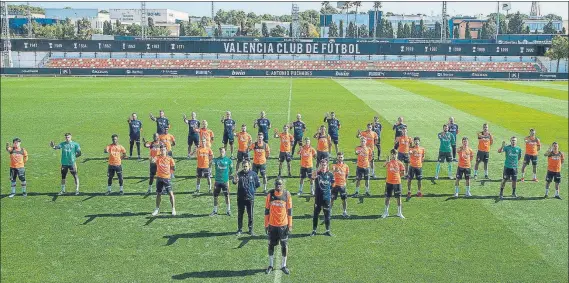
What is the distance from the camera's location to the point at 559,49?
248 ft

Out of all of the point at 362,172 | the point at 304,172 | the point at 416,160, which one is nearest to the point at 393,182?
the point at 362,172

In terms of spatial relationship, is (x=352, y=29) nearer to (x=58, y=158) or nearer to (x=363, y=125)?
(x=363, y=125)

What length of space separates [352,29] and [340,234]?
5066 inches

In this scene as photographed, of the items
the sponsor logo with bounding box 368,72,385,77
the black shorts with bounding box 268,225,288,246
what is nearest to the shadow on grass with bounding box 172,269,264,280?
the black shorts with bounding box 268,225,288,246

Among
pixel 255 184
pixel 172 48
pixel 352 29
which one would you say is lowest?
pixel 255 184

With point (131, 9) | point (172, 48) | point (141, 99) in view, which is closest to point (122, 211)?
point (141, 99)

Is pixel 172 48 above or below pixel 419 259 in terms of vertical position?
above

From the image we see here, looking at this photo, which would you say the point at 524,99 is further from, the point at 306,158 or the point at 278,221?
the point at 278,221

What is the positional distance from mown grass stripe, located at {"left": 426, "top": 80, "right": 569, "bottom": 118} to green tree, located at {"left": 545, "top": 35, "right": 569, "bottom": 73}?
77.4 feet

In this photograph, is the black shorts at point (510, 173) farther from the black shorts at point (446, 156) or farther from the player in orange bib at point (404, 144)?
the player in orange bib at point (404, 144)

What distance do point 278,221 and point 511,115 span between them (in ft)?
97.6

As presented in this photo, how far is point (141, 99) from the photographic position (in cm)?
4412

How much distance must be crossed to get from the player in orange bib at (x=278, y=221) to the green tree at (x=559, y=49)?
249 feet

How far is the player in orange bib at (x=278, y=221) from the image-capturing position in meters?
11.2
